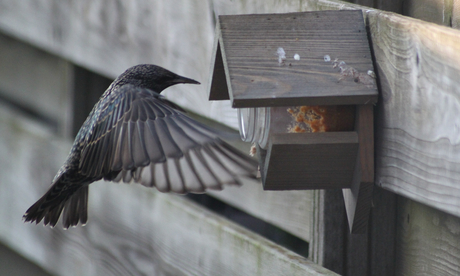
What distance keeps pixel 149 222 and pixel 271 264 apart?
2.81ft

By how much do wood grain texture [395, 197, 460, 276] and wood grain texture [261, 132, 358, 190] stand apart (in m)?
0.22

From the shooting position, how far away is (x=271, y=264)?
1.71 metres

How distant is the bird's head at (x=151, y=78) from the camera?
2.03m

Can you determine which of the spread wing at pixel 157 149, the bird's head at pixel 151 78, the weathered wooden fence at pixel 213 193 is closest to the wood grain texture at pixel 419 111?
the weathered wooden fence at pixel 213 193

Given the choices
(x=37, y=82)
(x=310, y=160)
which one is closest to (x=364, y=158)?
(x=310, y=160)

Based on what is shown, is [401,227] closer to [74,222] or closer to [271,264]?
[271,264]

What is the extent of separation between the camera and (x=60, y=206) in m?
2.45

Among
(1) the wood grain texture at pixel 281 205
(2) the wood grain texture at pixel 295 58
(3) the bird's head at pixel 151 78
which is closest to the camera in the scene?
(2) the wood grain texture at pixel 295 58

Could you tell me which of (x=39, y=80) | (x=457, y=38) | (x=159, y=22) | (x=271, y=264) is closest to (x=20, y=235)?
(x=39, y=80)

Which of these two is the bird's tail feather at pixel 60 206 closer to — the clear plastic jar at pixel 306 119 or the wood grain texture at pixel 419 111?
the clear plastic jar at pixel 306 119

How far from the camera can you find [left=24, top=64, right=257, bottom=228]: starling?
1515mm

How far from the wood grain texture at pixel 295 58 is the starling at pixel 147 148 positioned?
24 centimetres

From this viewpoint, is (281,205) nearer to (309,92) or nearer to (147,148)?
(147,148)

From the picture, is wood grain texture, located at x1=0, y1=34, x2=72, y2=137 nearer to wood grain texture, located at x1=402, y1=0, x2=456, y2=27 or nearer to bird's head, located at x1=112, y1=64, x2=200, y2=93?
bird's head, located at x1=112, y1=64, x2=200, y2=93
